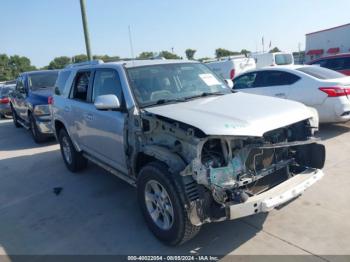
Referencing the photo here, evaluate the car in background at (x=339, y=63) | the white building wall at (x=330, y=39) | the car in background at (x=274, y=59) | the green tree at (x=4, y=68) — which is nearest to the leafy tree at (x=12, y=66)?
the green tree at (x=4, y=68)

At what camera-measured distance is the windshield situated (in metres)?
4.00

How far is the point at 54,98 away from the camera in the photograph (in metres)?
6.36

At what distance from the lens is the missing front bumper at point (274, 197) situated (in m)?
2.91

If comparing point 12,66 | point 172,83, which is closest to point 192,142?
point 172,83

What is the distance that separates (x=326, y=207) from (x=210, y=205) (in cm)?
178

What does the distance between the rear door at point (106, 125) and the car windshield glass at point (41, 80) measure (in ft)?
18.1

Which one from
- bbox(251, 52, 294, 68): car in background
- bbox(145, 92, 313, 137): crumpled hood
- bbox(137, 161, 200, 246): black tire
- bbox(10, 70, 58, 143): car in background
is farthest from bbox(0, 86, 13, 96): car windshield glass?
bbox(137, 161, 200, 246): black tire

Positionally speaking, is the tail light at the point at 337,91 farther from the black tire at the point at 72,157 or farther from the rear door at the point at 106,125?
the black tire at the point at 72,157

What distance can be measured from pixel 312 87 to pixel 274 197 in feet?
16.3

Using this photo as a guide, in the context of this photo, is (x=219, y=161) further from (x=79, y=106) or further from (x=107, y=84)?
(x=79, y=106)

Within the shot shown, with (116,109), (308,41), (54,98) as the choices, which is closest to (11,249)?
(116,109)

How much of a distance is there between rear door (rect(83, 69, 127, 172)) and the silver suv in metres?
0.01

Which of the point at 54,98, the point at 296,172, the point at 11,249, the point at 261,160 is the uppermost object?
the point at 54,98

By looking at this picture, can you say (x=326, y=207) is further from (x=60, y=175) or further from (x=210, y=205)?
(x=60, y=175)
